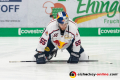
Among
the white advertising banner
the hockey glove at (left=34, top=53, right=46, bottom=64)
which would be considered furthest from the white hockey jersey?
the white advertising banner

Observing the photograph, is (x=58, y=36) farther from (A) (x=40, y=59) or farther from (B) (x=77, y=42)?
(A) (x=40, y=59)

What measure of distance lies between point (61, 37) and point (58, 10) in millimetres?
10756

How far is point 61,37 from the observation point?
4.54 metres

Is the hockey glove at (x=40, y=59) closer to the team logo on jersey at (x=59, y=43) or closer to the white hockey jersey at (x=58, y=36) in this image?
the white hockey jersey at (x=58, y=36)

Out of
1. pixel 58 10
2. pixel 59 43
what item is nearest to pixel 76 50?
pixel 59 43

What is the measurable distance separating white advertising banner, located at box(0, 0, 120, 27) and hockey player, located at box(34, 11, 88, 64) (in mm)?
10597

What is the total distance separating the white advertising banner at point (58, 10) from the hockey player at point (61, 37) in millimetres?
10597

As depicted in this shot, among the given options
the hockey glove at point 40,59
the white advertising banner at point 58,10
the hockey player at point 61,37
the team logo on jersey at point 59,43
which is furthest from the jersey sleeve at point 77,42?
the white advertising banner at point 58,10

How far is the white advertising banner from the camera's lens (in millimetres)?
15266

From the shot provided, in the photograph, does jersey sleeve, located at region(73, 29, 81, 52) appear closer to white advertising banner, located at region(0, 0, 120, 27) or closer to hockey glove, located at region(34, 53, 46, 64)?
hockey glove, located at region(34, 53, 46, 64)

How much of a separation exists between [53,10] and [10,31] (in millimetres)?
2817

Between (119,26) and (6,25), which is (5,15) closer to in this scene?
(6,25)

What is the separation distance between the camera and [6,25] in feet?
50.3

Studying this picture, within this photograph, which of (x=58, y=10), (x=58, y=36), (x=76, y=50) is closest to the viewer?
(x=58, y=36)
